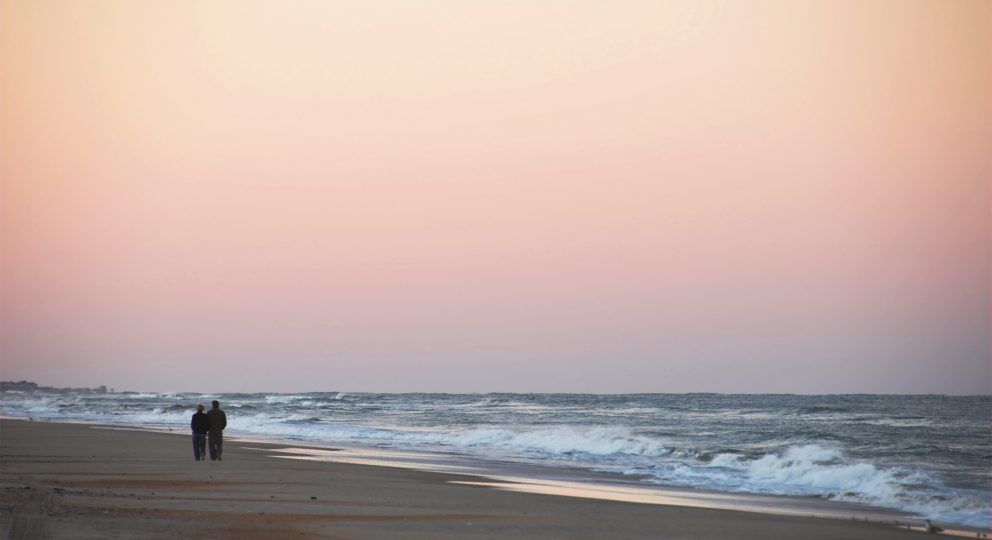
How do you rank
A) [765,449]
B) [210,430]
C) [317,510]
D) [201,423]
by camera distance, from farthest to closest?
[765,449] < [210,430] < [201,423] < [317,510]

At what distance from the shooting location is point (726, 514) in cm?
1434

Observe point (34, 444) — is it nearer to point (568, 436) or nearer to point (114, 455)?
point (114, 455)

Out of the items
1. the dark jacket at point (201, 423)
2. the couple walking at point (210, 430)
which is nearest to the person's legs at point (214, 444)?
the couple walking at point (210, 430)

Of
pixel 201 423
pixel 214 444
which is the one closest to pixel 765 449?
pixel 214 444

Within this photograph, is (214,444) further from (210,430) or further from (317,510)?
(317,510)

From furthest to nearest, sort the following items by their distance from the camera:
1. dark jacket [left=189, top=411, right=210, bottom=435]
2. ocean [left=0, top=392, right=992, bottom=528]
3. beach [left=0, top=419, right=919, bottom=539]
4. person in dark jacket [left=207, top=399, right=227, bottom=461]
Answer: person in dark jacket [left=207, top=399, right=227, bottom=461], dark jacket [left=189, top=411, right=210, bottom=435], ocean [left=0, top=392, right=992, bottom=528], beach [left=0, top=419, right=919, bottom=539]

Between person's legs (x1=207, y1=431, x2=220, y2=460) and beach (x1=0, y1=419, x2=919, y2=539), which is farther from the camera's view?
person's legs (x1=207, y1=431, x2=220, y2=460)

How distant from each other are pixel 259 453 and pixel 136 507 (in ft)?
45.7

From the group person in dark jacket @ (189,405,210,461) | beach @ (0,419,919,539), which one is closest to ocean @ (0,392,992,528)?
beach @ (0,419,919,539)

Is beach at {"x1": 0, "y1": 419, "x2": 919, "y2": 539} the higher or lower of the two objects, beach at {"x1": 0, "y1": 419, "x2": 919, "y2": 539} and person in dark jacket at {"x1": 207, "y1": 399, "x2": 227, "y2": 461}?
the lower

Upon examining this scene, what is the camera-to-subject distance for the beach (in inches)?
447

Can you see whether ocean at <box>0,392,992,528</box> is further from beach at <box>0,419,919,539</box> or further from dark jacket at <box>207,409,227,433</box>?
dark jacket at <box>207,409,227,433</box>

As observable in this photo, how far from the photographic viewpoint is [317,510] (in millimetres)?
13312

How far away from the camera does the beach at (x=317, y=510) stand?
11.4m
